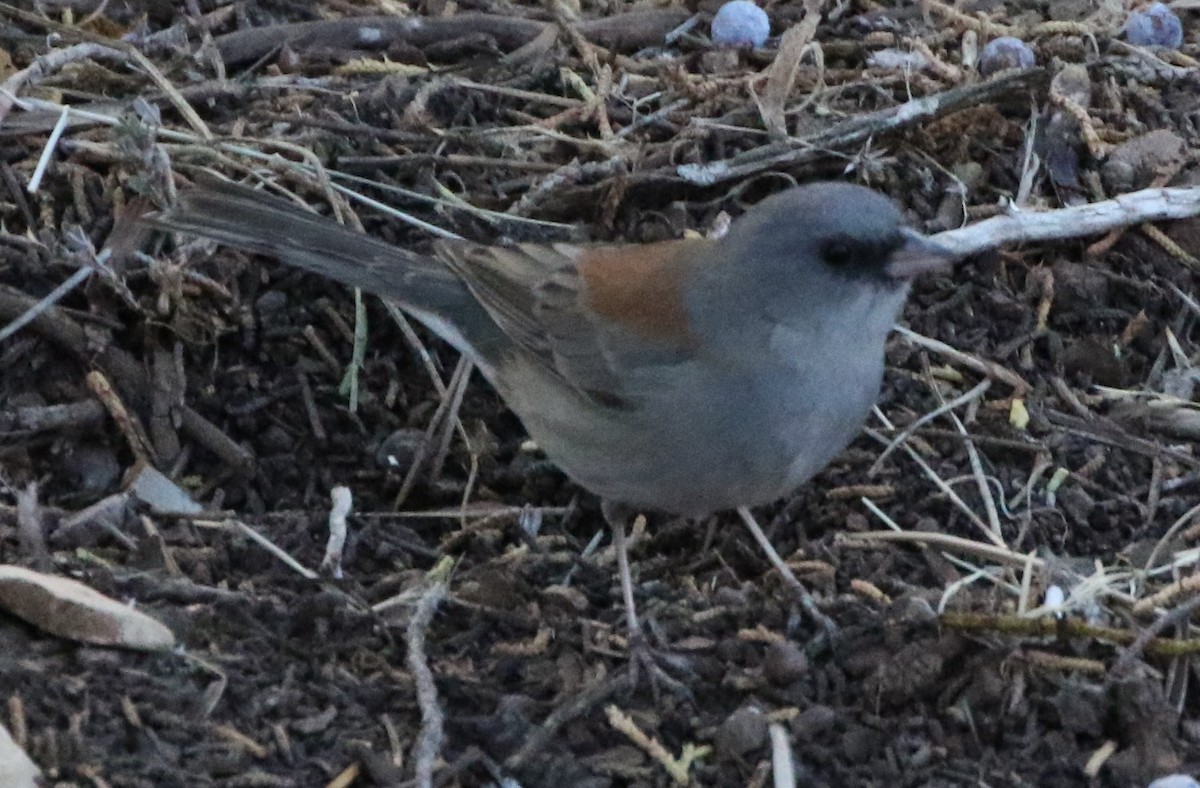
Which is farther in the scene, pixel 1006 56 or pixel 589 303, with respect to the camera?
pixel 1006 56

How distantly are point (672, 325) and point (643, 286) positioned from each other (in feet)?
0.51

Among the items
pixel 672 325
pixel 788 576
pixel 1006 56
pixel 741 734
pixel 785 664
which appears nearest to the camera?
pixel 741 734

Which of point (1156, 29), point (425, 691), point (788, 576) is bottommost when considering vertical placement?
point (788, 576)

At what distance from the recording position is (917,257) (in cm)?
306

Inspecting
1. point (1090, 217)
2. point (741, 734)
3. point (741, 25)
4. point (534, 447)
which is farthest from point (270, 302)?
point (1090, 217)

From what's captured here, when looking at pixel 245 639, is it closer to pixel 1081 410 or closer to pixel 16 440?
pixel 16 440

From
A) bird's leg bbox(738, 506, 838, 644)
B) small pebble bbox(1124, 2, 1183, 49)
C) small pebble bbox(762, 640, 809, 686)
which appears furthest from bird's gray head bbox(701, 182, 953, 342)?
small pebble bbox(1124, 2, 1183, 49)

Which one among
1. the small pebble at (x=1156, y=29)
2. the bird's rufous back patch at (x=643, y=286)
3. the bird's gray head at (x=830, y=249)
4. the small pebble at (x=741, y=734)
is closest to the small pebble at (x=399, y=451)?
the bird's rufous back patch at (x=643, y=286)

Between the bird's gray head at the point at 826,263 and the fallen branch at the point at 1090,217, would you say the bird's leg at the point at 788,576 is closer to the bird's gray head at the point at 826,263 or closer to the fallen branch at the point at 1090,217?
the bird's gray head at the point at 826,263

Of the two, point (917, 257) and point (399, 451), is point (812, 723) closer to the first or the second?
point (917, 257)

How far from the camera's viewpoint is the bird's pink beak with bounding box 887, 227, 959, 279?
303 cm

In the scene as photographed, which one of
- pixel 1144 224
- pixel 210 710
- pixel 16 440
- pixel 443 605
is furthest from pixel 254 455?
pixel 1144 224

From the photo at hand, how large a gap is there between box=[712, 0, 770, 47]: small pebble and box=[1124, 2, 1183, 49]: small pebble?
1.08 meters

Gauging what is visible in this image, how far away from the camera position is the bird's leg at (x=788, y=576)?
119 inches
